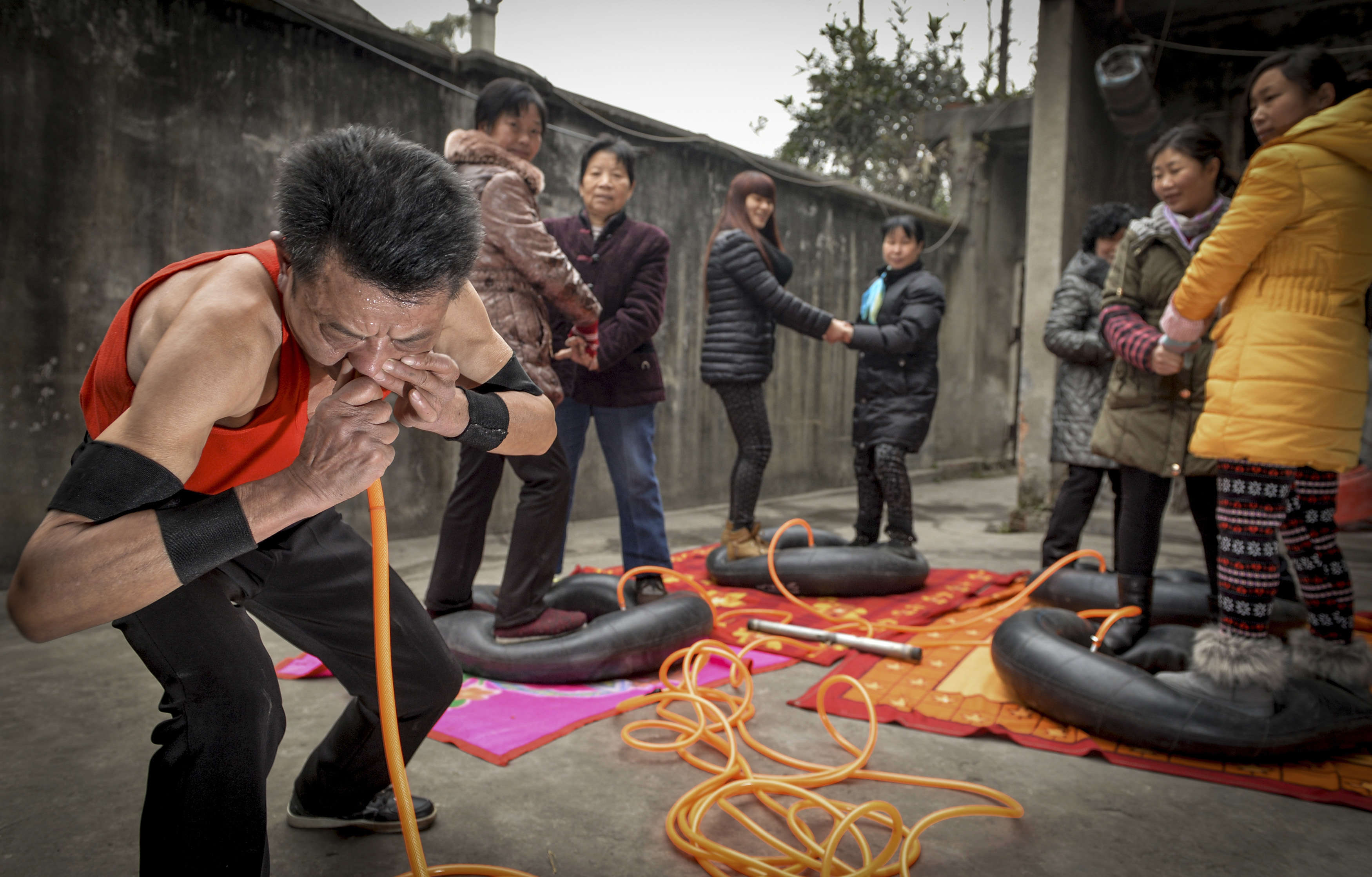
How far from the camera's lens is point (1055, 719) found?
2242mm

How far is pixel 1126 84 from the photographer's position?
5.67 m

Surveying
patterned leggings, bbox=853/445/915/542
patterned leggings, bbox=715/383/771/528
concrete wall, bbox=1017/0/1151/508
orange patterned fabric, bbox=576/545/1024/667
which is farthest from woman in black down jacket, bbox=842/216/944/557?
concrete wall, bbox=1017/0/1151/508

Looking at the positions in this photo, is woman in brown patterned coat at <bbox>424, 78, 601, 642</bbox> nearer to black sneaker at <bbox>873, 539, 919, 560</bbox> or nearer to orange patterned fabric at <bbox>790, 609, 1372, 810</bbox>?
orange patterned fabric at <bbox>790, 609, 1372, 810</bbox>

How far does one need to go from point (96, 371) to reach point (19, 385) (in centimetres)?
311

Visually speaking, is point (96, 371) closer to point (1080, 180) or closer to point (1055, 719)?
point (1055, 719)

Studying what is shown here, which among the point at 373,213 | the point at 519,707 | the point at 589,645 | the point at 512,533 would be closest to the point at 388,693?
the point at 373,213

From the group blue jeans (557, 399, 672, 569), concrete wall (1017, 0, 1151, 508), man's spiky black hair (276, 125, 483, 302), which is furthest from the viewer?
concrete wall (1017, 0, 1151, 508)

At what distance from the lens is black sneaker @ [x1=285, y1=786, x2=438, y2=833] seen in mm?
1637

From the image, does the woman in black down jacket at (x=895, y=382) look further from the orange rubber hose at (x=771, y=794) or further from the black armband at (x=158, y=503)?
the black armband at (x=158, y=503)

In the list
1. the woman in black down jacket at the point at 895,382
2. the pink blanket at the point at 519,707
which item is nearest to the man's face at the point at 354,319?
the pink blanket at the point at 519,707

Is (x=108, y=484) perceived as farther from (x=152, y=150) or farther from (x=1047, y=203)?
(x=1047, y=203)

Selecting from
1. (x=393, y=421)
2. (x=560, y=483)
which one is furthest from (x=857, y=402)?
(x=393, y=421)

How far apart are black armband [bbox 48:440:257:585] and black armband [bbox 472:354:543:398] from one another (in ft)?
1.96

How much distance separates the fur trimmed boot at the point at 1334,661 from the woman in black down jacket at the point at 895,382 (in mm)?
1740
